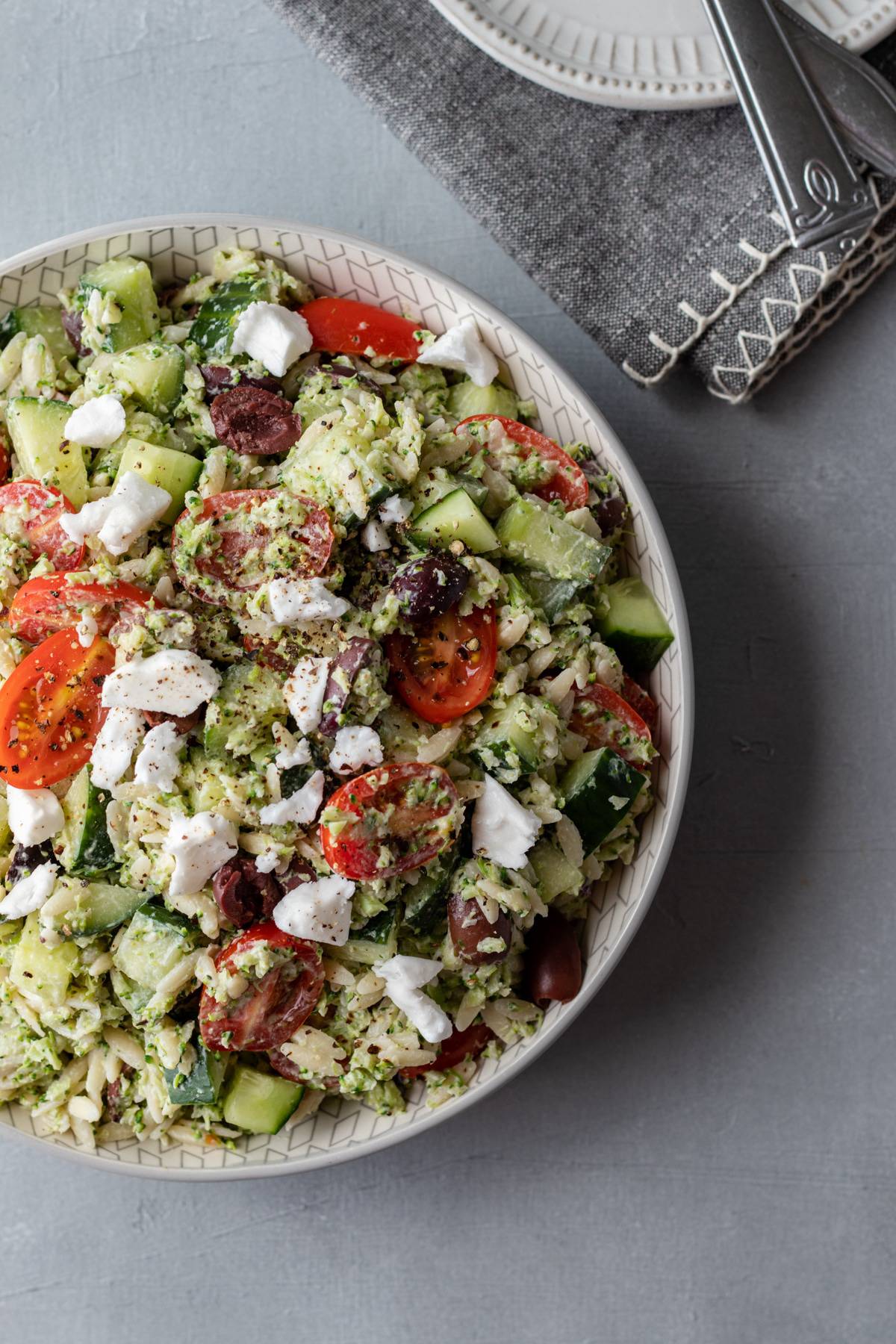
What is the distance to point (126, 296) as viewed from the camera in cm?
251

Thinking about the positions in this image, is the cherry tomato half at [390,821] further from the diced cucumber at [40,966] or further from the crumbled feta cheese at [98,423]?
the crumbled feta cheese at [98,423]

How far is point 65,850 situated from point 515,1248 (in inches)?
68.4

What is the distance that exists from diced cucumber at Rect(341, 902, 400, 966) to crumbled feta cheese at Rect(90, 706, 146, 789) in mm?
607

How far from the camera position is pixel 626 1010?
10.0 feet

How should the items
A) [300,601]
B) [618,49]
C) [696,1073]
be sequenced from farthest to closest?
[696,1073] → [618,49] → [300,601]

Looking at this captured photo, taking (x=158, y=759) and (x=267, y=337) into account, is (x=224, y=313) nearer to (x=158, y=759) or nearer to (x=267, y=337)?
(x=267, y=337)

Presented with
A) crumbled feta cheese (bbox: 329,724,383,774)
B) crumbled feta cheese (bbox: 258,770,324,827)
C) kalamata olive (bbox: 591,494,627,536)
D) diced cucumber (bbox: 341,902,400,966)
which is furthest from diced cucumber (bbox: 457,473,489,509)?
diced cucumber (bbox: 341,902,400,966)

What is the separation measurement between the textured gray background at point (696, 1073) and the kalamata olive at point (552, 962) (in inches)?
23.3

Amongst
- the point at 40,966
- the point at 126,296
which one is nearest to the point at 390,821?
the point at 40,966

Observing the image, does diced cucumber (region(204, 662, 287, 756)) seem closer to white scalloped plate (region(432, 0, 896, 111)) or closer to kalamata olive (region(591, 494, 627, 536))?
kalamata olive (region(591, 494, 627, 536))

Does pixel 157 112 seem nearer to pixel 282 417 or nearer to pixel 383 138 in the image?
pixel 383 138

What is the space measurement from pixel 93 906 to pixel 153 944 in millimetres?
156

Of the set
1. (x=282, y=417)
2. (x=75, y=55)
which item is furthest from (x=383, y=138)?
(x=282, y=417)

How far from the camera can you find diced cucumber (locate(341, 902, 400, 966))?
91.6 inches
